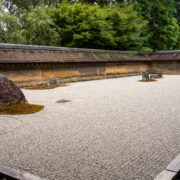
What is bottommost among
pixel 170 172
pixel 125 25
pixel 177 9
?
pixel 170 172

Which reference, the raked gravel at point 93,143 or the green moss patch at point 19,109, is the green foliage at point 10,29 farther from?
the raked gravel at point 93,143

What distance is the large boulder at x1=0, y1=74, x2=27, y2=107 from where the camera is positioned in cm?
696

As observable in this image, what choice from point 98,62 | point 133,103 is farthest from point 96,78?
point 133,103

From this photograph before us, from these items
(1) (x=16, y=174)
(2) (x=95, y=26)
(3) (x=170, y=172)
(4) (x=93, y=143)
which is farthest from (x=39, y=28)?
(3) (x=170, y=172)

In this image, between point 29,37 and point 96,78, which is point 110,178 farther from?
point 29,37

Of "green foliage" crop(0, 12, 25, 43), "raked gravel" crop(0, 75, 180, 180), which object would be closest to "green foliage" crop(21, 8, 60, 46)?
"green foliage" crop(0, 12, 25, 43)

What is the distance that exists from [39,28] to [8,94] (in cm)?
1546

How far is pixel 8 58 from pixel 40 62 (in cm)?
220

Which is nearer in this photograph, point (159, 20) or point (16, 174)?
point (16, 174)

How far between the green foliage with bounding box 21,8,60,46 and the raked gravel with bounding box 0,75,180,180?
16630mm

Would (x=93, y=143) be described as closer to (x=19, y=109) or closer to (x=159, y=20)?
(x=19, y=109)

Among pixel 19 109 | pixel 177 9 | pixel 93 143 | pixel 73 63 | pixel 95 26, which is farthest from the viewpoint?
pixel 177 9

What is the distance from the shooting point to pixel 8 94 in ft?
23.1

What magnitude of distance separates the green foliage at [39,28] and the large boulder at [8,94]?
1465 cm
